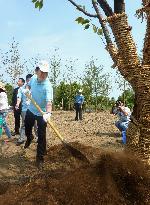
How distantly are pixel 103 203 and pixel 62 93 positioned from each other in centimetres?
3423

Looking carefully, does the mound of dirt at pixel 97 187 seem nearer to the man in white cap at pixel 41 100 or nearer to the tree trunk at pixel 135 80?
the tree trunk at pixel 135 80

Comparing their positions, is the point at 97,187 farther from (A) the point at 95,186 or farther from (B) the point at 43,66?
(B) the point at 43,66

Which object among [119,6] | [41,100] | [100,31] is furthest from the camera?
[41,100]

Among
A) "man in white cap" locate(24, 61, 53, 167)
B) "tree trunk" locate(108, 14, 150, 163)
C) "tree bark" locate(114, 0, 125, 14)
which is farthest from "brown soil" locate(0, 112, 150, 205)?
"tree bark" locate(114, 0, 125, 14)

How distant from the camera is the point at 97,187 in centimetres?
500

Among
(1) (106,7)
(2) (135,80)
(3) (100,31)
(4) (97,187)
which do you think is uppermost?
(1) (106,7)

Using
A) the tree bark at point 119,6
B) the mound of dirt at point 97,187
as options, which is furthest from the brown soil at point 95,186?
the tree bark at point 119,6

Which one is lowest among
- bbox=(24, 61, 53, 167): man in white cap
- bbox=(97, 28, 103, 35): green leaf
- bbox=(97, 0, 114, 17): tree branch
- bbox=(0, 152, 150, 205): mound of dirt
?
bbox=(0, 152, 150, 205): mound of dirt

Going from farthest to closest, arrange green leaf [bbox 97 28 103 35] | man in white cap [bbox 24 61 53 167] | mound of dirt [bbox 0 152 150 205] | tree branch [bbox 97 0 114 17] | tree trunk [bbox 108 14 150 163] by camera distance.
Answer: man in white cap [bbox 24 61 53 167], green leaf [bbox 97 28 103 35], tree branch [bbox 97 0 114 17], tree trunk [bbox 108 14 150 163], mound of dirt [bbox 0 152 150 205]

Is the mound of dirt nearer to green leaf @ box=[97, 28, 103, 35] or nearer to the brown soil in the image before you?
the brown soil

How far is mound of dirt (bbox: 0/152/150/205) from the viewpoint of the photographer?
491 centimetres

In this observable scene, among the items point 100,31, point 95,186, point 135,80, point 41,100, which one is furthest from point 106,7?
point 41,100

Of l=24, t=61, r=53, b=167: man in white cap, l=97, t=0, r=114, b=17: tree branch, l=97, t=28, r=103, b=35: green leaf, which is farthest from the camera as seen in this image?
l=24, t=61, r=53, b=167: man in white cap

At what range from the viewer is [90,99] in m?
40.1
